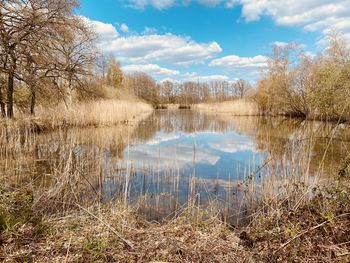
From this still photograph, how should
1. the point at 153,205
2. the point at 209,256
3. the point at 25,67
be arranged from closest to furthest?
the point at 209,256 → the point at 153,205 → the point at 25,67

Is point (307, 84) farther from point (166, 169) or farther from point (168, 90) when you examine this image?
point (168, 90)

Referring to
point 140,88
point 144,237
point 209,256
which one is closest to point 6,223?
point 144,237

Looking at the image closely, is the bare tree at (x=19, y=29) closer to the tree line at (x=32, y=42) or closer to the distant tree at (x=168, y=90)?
the tree line at (x=32, y=42)

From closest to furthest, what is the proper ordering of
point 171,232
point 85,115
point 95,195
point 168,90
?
point 171,232
point 95,195
point 85,115
point 168,90

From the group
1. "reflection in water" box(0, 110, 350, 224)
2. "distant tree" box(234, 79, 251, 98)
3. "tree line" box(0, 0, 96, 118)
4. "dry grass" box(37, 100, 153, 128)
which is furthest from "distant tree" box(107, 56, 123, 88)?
"distant tree" box(234, 79, 251, 98)

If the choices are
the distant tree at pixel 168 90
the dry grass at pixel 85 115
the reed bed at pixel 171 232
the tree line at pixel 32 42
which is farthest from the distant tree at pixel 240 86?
the reed bed at pixel 171 232

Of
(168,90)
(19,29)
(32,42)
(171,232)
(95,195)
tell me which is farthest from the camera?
(168,90)

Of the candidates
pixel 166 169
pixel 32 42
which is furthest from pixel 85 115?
pixel 166 169

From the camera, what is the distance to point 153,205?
147 inches

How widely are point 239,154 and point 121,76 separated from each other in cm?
2614

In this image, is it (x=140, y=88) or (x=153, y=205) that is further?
(x=140, y=88)

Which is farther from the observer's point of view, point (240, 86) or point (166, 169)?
point (240, 86)

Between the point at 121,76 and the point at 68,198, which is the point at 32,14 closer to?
the point at 68,198

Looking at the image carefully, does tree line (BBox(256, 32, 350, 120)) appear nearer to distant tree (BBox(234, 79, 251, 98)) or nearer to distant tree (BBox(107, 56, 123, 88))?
distant tree (BBox(107, 56, 123, 88))
